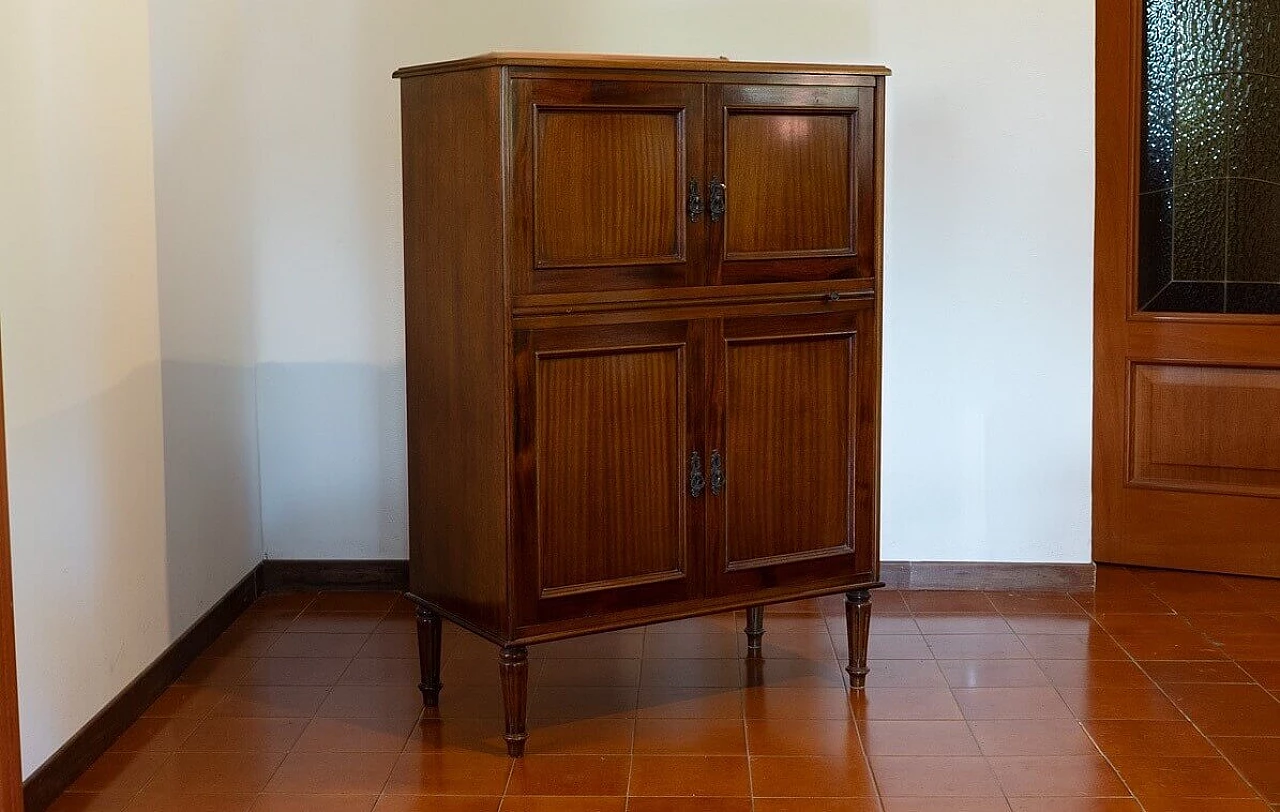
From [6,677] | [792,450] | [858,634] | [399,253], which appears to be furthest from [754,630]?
[6,677]

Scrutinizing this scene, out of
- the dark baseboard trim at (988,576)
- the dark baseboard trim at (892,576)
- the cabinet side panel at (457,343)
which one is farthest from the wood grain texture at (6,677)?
the dark baseboard trim at (988,576)

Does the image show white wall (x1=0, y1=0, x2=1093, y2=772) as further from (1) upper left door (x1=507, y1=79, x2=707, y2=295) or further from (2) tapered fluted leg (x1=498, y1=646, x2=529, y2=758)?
(1) upper left door (x1=507, y1=79, x2=707, y2=295)

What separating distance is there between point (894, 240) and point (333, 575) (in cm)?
196

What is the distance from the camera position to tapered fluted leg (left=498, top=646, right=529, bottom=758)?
3.29 m

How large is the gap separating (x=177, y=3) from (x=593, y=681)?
78.7 inches

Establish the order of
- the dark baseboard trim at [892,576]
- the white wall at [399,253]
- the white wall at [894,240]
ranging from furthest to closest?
the dark baseboard trim at [892,576]
the white wall at [894,240]
the white wall at [399,253]

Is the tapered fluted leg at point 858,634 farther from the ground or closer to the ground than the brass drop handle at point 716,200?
closer to the ground

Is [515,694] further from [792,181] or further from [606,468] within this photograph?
[792,181]

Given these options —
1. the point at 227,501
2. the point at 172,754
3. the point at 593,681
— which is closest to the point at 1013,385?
the point at 593,681

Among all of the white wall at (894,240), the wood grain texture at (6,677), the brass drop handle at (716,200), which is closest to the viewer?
the wood grain texture at (6,677)

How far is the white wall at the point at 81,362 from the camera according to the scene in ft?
9.88

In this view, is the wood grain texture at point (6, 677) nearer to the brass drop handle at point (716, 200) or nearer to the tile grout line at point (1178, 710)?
the brass drop handle at point (716, 200)

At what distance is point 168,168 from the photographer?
3846 millimetres

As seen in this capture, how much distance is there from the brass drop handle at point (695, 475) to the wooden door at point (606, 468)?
0.01 meters
